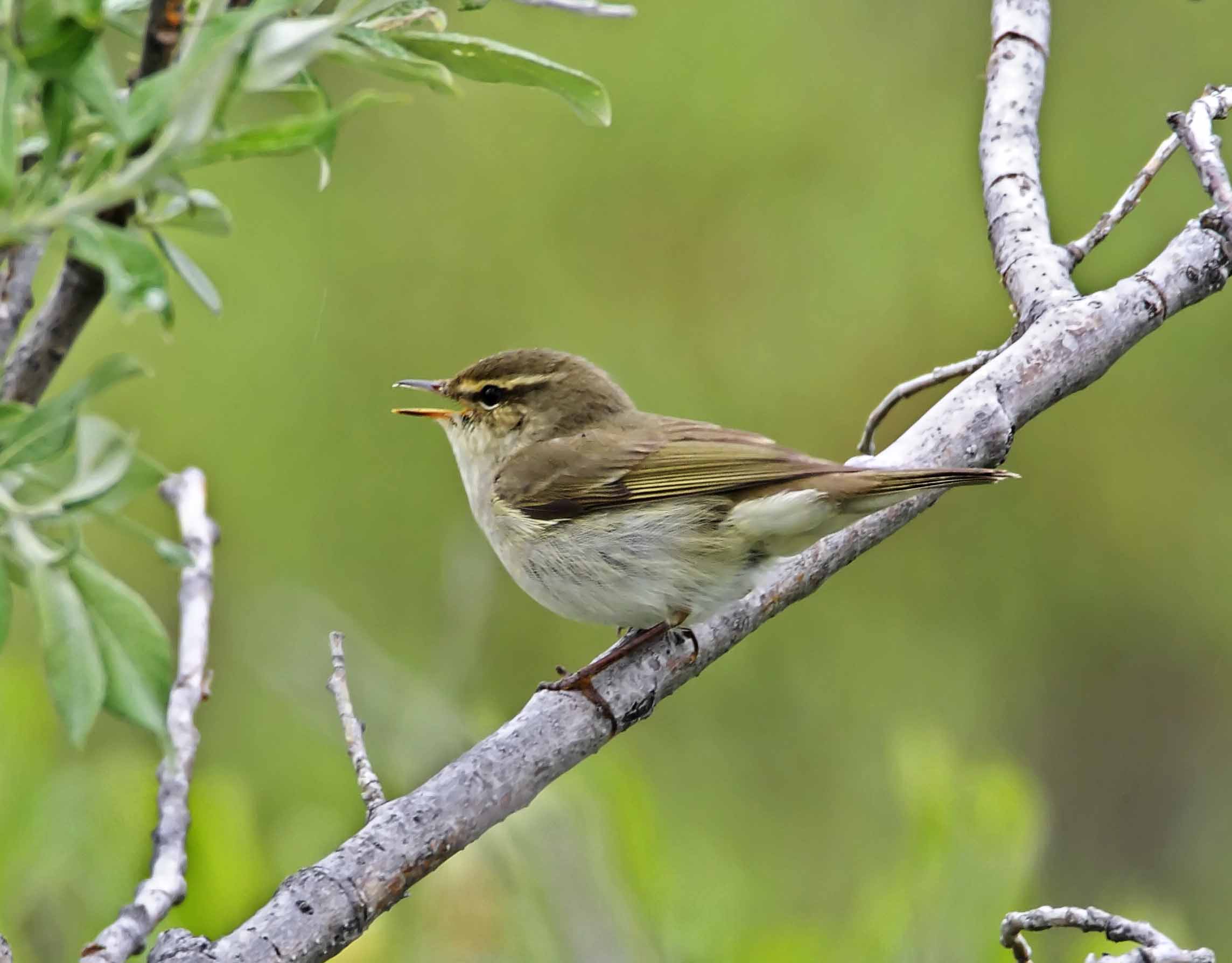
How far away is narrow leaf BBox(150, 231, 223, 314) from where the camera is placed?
1.00 meters

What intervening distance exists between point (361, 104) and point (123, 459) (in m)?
0.30

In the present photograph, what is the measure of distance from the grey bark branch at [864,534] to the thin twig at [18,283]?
79 centimetres

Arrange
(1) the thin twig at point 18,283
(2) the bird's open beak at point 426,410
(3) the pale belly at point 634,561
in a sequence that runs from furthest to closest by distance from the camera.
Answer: (2) the bird's open beak at point 426,410
(3) the pale belly at point 634,561
(1) the thin twig at point 18,283

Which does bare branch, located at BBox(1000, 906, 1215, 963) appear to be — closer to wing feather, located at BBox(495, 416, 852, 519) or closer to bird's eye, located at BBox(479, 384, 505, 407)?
wing feather, located at BBox(495, 416, 852, 519)

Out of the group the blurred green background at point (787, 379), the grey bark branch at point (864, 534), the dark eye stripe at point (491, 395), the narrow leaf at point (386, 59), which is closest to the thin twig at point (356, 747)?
the grey bark branch at point (864, 534)

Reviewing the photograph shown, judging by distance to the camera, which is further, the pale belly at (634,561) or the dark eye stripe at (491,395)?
the dark eye stripe at (491,395)

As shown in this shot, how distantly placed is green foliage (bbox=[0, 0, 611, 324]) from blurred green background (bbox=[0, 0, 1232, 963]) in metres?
3.59

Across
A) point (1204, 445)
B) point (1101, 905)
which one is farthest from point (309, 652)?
point (1204, 445)

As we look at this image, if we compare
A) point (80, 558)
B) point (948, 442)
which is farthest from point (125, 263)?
point (948, 442)

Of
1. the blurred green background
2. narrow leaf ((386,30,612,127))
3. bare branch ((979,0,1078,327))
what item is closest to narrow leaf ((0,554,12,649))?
narrow leaf ((386,30,612,127))

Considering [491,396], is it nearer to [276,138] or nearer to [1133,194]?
[1133,194]

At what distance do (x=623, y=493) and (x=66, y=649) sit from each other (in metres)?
2.27

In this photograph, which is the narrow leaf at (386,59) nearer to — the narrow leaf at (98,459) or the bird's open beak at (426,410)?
the narrow leaf at (98,459)

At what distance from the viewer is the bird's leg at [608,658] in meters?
2.46
